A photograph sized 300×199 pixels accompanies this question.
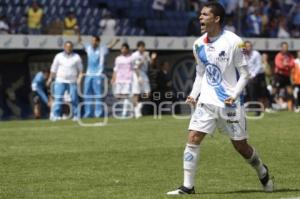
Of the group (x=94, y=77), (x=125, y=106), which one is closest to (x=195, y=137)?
(x=94, y=77)

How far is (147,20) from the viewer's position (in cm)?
2911

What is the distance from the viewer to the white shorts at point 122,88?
2377 cm

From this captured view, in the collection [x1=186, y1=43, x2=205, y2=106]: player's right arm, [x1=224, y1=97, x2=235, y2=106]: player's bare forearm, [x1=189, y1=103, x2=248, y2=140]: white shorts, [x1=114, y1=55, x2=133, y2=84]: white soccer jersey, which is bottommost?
[x1=189, y1=103, x2=248, y2=140]: white shorts

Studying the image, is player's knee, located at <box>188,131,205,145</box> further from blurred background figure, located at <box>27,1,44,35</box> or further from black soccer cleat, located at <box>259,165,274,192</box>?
blurred background figure, located at <box>27,1,44,35</box>

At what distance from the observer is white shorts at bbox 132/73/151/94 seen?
2394 centimetres

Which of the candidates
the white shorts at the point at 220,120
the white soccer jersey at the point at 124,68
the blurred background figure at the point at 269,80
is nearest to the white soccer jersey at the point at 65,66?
the white soccer jersey at the point at 124,68

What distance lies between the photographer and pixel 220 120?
895cm

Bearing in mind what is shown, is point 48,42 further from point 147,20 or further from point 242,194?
point 242,194

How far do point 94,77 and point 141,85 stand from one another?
133 cm

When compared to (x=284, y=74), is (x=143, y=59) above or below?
above

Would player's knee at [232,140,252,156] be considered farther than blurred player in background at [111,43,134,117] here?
No

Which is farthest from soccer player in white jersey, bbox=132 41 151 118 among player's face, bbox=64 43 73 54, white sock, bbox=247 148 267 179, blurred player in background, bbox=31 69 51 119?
white sock, bbox=247 148 267 179

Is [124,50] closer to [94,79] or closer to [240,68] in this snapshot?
[94,79]

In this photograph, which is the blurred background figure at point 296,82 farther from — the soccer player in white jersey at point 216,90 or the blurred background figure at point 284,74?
the soccer player in white jersey at point 216,90
